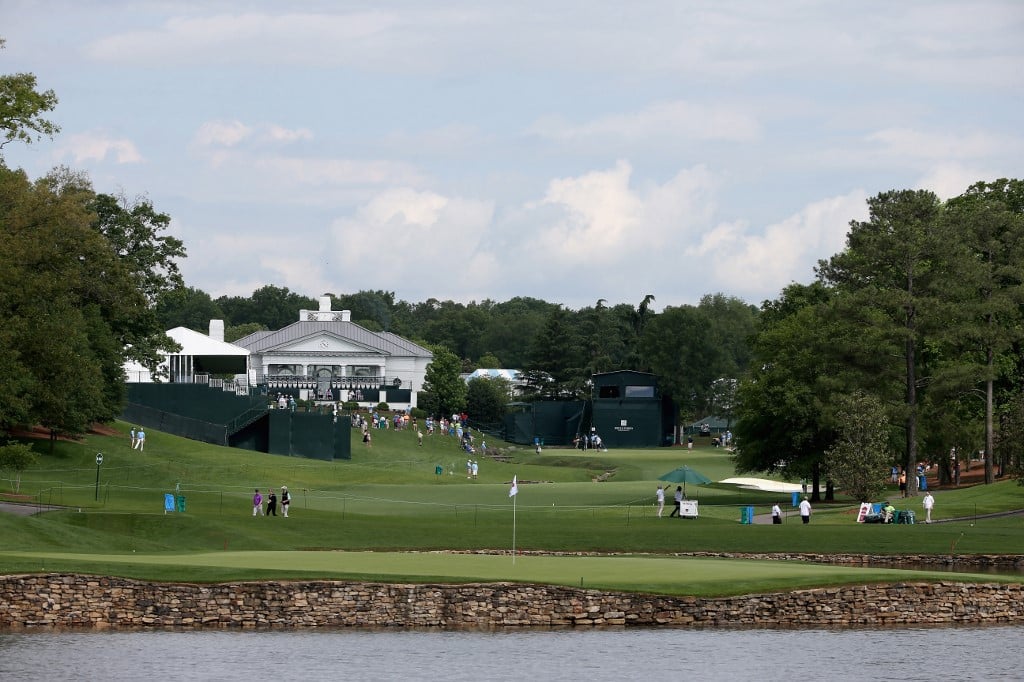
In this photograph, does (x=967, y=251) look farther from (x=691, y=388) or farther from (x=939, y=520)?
(x=691, y=388)

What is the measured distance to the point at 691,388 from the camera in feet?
496

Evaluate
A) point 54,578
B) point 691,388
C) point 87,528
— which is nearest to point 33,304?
point 87,528

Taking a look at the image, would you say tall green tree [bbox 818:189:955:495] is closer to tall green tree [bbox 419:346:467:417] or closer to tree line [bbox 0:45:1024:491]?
tree line [bbox 0:45:1024:491]

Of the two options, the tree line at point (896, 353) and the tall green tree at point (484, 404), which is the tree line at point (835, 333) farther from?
the tall green tree at point (484, 404)

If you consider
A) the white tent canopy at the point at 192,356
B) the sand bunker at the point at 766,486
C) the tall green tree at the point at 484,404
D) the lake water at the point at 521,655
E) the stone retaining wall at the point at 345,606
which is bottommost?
the lake water at the point at 521,655

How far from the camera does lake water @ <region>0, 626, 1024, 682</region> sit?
29016 mm

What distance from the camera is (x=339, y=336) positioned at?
147m

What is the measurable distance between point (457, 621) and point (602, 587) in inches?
138

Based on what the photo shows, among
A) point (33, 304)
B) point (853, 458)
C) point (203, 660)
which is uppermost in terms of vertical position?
point (33, 304)

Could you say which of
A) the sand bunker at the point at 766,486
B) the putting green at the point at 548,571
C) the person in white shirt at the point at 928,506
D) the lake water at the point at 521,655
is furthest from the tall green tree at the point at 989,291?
the lake water at the point at 521,655

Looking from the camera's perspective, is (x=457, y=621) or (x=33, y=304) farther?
(x=33, y=304)

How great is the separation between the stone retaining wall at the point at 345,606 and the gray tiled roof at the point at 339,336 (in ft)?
368

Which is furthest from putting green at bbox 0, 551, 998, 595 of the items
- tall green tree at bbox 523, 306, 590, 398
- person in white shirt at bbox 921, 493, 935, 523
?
tall green tree at bbox 523, 306, 590, 398

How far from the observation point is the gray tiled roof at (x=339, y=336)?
147 m
